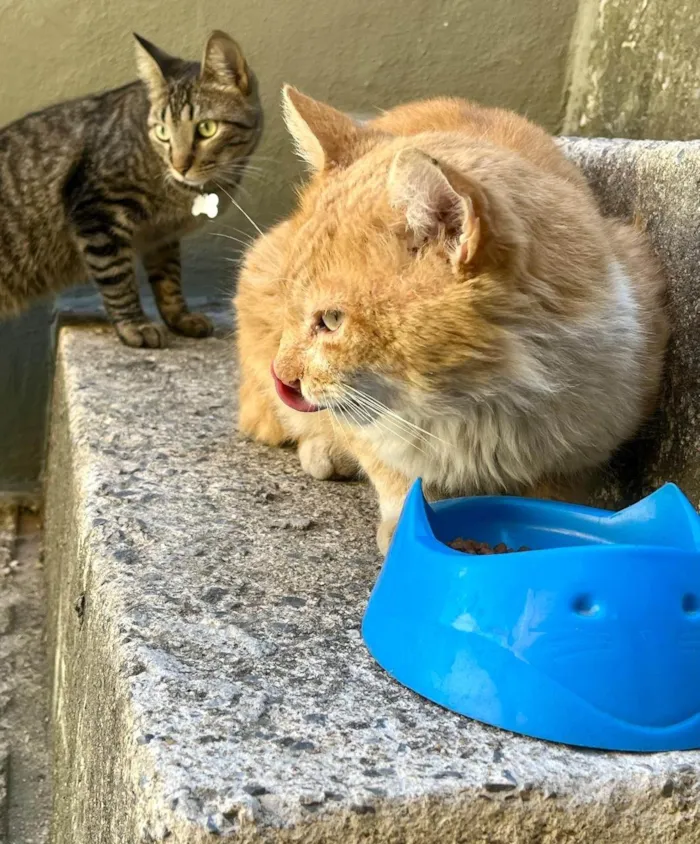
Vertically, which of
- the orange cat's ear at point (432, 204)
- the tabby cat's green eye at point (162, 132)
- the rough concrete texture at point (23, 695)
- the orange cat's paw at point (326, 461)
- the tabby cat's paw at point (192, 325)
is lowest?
the rough concrete texture at point (23, 695)

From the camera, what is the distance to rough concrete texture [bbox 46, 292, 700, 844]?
2.88 ft

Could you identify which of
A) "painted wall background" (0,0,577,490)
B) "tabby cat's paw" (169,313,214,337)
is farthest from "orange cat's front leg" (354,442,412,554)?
"painted wall background" (0,0,577,490)

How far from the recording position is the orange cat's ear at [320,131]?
1392 millimetres

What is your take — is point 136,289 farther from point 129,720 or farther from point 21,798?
point 129,720

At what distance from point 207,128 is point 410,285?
1626 millimetres

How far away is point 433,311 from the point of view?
44.4 inches

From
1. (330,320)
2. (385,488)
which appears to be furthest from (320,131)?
(385,488)

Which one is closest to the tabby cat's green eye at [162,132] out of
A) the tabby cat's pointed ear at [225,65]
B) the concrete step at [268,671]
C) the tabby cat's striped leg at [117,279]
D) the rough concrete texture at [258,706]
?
the tabby cat's pointed ear at [225,65]

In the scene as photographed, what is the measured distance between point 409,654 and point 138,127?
2.03 metres

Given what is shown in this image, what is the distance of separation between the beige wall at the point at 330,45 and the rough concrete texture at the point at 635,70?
10cm

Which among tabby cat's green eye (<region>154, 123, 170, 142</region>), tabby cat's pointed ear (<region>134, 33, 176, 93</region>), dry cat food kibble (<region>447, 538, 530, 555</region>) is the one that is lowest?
dry cat food kibble (<region>447, 538, 530, 555</region>)

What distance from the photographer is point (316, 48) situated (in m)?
2.71

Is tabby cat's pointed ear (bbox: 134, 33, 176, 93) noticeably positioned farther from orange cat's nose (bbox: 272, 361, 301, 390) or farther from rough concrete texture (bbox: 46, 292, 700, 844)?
orange cat's nose (bbox: 272, 361, 301, 390)

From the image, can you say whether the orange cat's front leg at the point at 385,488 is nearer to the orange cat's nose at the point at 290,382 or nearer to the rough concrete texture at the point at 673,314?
the orange cat's nose at the point at 290,382
